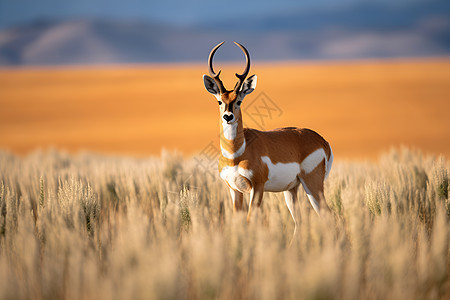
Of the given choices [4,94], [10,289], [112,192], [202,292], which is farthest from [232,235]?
[4,94]

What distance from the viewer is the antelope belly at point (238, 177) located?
4.88m

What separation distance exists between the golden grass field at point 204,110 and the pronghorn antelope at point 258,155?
36.9ft

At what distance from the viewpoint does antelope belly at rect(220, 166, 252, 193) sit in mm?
4883

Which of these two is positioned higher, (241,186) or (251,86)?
(251,86)

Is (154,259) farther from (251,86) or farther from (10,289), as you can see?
(251,86)

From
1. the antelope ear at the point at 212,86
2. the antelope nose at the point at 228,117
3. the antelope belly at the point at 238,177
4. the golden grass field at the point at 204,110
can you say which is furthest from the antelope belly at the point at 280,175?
the golden grass field at the point at 204,110

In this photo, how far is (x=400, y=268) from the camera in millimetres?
3266

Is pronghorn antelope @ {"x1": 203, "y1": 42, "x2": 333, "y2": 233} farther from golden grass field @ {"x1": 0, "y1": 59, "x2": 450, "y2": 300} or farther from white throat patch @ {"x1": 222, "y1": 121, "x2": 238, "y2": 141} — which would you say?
golden grass field @ {"x1": 0, "y1": 59, "x2": 450, "y2": 300}

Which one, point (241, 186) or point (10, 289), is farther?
point (241, 186)

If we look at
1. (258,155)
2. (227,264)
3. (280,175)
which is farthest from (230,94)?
(227,264)

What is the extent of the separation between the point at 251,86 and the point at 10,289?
3.25m

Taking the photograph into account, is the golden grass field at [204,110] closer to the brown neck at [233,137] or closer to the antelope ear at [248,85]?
the antelope ear at [248,85]

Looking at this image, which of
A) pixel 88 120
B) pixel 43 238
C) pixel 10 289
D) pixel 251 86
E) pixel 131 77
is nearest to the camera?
pixel 10 289

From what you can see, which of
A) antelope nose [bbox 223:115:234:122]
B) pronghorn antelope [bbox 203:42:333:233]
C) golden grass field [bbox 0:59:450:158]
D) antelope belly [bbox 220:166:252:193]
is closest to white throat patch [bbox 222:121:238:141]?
pronghorn antelope [bbox 203:42:333:233]
